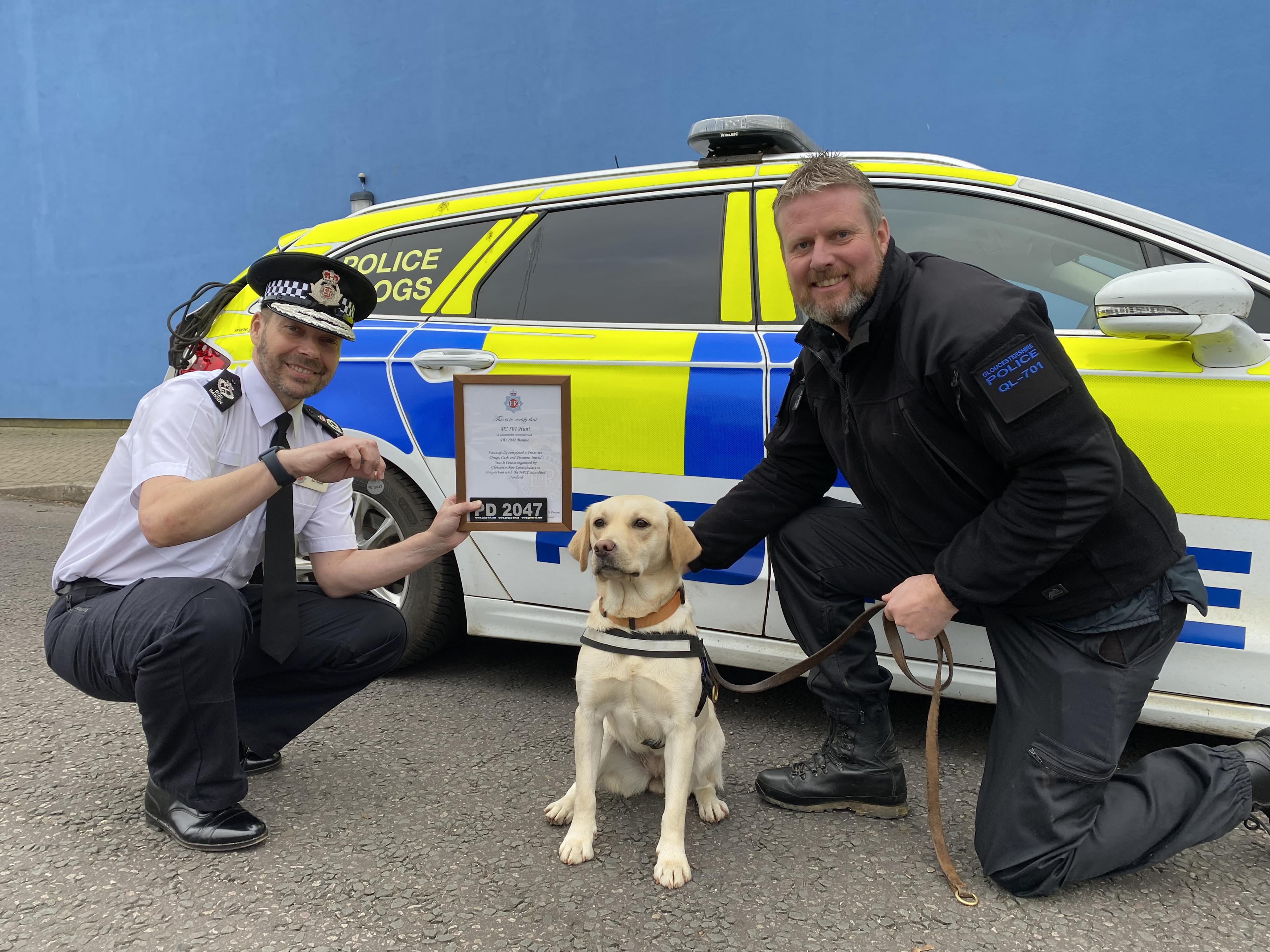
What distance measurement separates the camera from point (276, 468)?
6.25 feet

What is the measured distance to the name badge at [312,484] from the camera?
6.56 ft

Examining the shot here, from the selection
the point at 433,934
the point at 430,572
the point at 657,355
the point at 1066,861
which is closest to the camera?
the point at 433,934

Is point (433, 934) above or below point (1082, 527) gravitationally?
below

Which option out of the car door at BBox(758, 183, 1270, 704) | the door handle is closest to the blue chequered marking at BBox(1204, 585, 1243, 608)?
the car door at BBox(758, 183, 1270, 704)

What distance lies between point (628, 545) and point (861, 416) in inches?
23.7

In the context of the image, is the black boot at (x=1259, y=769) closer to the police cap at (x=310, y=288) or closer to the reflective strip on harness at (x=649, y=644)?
the reflective strip on harness at (x=649, y=644)

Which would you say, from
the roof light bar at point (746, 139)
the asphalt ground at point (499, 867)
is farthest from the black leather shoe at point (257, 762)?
the roof light bar at point (746, 139)

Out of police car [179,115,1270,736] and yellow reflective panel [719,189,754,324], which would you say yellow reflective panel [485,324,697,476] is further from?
yellow reflective panel [719,189,754,324]

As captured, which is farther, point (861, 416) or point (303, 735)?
point (303, 735)

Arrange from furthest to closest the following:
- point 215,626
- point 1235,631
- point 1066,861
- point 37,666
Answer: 1. point 37,666
2. point 1235,631
3. point 215,626
4. point 1066,861

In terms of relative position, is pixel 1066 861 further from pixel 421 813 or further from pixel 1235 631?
pixel 421 813

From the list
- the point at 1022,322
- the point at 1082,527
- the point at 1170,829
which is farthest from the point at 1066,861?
the point at 1022,322

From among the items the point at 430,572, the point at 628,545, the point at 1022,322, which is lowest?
the point at 430,572

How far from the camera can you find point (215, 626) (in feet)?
6.23
